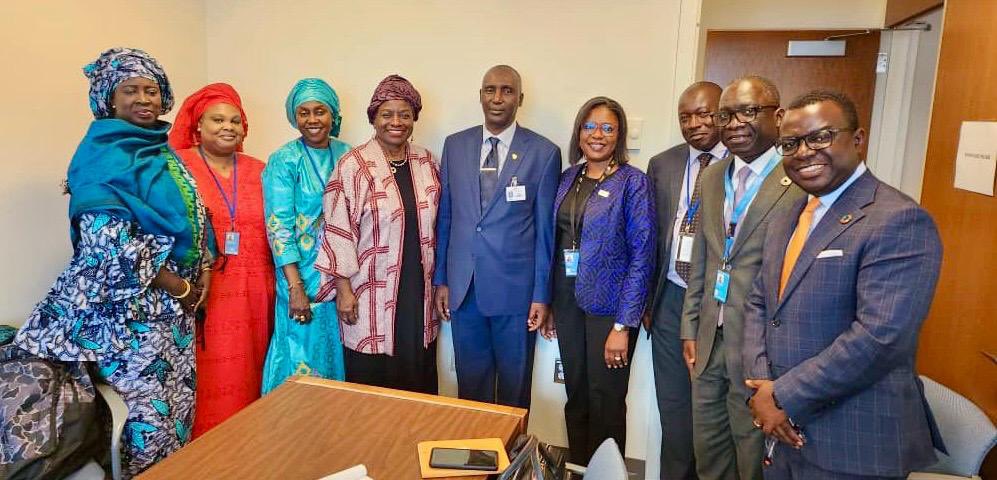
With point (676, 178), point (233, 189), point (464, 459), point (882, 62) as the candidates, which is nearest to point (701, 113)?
point (676, 178)

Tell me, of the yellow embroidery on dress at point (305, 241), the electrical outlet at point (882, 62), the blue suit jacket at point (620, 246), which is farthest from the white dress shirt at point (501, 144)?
the electrical outlet at point (882, 62)

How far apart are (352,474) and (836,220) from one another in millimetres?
1274

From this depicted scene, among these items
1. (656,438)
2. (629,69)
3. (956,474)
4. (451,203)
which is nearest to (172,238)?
(451,203)

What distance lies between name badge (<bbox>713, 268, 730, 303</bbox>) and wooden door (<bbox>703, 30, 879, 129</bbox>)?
8.23ft

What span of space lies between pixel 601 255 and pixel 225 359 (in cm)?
160

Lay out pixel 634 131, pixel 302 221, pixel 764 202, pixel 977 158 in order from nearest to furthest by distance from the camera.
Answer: pixel 764 202 → pixel 977 158 → pixel 302 221 → pixel 634 131

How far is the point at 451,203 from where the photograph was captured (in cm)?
249

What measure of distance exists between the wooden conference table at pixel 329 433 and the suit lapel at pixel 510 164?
0.99 metres

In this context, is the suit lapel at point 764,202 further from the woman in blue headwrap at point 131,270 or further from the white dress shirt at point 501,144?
the woman in blue headwrap at point 131,270

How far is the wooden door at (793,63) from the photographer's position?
147 inches

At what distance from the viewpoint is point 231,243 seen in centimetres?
235

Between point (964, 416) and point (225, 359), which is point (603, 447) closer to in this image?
point (964, 416)

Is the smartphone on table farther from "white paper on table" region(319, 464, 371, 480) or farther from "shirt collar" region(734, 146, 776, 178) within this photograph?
"shirt collar" region(734, 146, 776, 178)

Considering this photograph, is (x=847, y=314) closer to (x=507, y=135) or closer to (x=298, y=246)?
(x=507, y=135)
